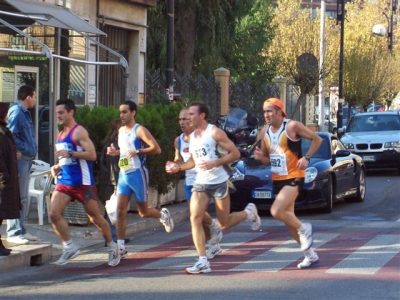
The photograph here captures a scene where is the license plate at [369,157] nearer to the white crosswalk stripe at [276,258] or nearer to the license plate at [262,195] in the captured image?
the license plate at [262,195]

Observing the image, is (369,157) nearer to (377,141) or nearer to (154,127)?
(377,141)

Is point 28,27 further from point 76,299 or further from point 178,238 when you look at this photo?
point 76,299

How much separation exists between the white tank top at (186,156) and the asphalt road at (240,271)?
0.95m

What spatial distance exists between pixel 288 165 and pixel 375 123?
15.5 meters

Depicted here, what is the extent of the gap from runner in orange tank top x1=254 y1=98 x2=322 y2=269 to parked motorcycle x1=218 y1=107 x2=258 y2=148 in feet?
45.6

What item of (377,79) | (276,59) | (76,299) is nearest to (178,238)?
(76,299)

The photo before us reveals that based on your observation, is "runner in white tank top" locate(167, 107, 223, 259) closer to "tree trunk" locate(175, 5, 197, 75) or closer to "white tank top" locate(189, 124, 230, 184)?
"white tank top" locate(189, 124, 230, 184)

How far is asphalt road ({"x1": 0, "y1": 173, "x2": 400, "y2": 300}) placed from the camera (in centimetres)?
859

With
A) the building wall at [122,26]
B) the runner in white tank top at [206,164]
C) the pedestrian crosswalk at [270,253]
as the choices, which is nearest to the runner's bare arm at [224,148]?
the runner in white tank top at [206,164]

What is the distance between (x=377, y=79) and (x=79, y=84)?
2774 centimetres

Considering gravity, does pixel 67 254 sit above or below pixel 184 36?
below

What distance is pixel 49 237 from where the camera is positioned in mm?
12133

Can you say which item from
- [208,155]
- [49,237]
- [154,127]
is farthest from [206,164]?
[154,127]

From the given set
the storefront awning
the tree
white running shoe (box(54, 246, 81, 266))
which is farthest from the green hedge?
the tree
